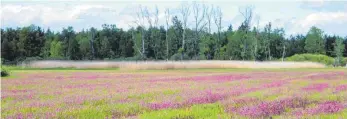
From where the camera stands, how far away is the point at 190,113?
12492 mm

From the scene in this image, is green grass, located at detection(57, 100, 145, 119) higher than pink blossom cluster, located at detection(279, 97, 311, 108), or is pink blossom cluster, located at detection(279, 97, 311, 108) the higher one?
green grass, located at detection(57, 100, 145, 119)

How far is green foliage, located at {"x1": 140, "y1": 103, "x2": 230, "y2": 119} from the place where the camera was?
39.0 feet

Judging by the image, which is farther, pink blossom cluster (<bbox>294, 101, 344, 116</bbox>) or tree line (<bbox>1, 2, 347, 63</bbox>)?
tree line (<bbox>1, 2, 347, 63</bbox>)

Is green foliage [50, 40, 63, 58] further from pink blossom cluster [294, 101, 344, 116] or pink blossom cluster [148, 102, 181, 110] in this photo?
pink blossom cluster [294, 101, 344, 116]

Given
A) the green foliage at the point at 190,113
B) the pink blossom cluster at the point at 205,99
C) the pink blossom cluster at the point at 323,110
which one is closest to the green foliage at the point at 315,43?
the pink blossom cluster at the point at 205,99

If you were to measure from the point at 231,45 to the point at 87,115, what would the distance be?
108 metres

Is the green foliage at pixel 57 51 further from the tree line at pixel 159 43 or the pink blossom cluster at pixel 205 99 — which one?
the pink blossom cluster at pixel 205 99

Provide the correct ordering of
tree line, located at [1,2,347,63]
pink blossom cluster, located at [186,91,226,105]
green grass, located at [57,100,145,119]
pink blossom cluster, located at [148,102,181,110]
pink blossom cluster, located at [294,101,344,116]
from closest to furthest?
green grass, located at [57,100,145,119]
pink blossom cluster, located at [294,101,344,116]
pink blossom cluster, located at [148,102,181,110]
pink blossom cluster, located at [186,91,226,105]
tree line, located at [1,2,347,63]

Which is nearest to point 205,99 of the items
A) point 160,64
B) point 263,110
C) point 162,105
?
point 162,105

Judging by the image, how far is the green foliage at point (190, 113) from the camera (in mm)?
11891

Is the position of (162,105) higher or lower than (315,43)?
lower

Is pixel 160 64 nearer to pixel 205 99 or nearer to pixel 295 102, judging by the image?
pixel 205 99

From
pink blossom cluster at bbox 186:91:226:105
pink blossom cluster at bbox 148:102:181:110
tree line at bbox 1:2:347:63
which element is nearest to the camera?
pink blossom cluster at bbox 148:102:181:110

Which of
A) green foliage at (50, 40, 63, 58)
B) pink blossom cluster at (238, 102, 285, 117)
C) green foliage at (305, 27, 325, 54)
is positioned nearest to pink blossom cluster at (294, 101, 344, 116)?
pink blossom cluster at (238, 102, 285, 117)
